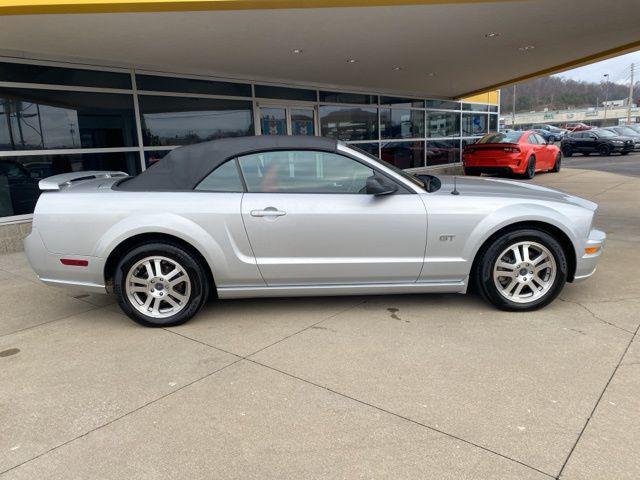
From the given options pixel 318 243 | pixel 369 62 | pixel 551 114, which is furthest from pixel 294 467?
pixel 551 114

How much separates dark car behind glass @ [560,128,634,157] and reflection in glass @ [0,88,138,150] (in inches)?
911

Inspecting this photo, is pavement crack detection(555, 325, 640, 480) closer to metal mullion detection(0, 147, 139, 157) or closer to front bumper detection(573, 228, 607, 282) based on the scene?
front bumper detection(573, 228, 607, 282)

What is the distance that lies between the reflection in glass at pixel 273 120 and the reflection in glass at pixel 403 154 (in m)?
3.79

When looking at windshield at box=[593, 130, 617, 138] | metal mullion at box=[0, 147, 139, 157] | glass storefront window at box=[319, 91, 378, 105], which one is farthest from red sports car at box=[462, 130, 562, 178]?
windshield at box=[593, 130, 617, 138]

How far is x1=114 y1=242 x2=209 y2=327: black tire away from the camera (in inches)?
153

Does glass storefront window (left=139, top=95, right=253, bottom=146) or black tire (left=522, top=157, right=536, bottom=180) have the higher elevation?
glass storefront window (left=139, top=95, right=253, bottom=146)

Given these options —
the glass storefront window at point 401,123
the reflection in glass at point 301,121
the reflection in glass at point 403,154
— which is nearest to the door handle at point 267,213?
the reflection in glass at point 301,121

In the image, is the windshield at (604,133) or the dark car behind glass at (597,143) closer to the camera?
the dark car behind glass at (597,143)

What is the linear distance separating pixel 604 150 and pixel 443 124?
39.0 feet

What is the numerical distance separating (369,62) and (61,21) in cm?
549

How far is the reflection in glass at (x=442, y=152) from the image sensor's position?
16.2 meters

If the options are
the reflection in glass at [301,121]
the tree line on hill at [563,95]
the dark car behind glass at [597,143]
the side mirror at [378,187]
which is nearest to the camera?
the side mirror at [378,187]

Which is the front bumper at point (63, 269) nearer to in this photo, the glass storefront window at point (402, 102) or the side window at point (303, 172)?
the side window at point (303, 172)

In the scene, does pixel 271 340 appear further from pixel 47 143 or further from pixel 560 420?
pixel 47 143
